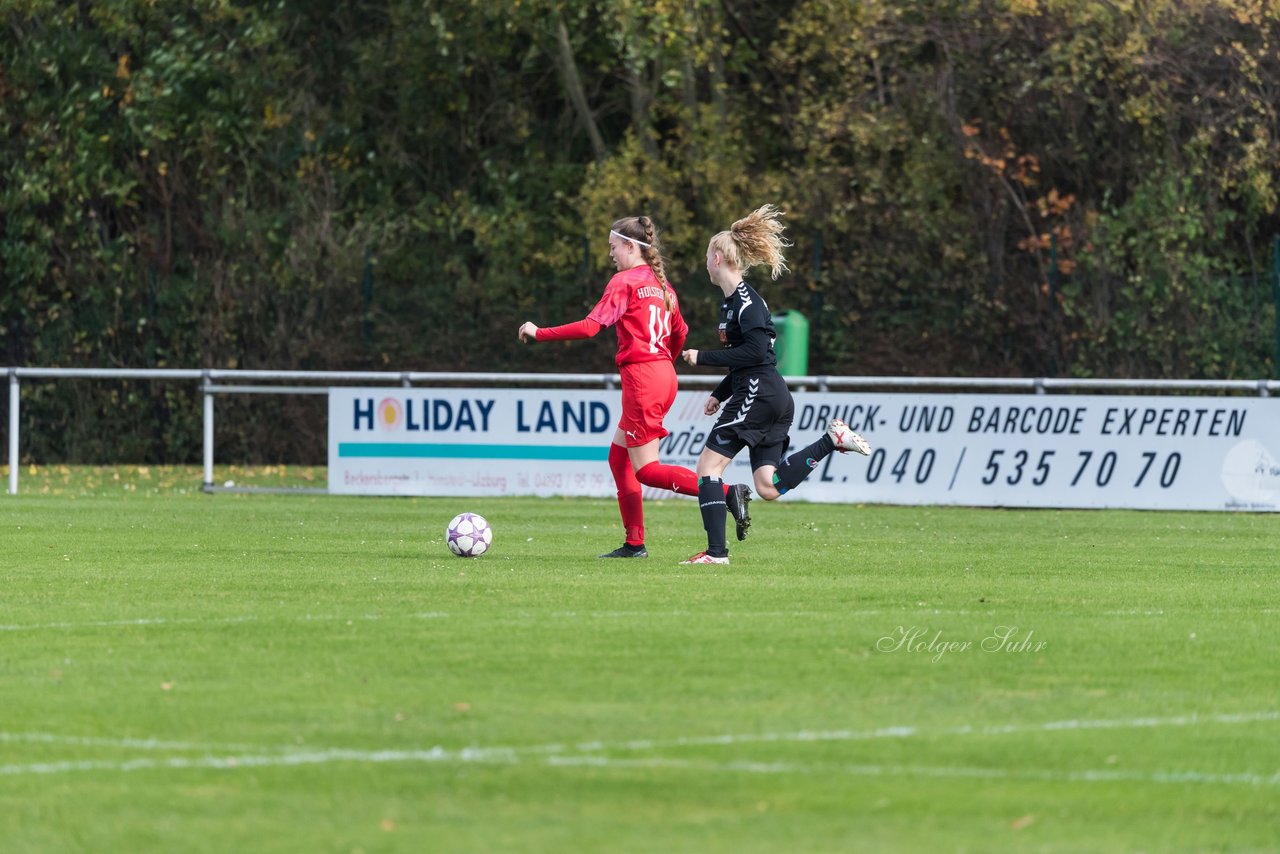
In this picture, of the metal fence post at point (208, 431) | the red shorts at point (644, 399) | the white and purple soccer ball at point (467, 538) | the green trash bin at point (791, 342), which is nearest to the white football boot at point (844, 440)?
the red shorts at point (644, 399)

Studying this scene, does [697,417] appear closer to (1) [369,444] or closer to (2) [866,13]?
(1) [369,444]

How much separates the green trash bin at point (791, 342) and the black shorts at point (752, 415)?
→ 1162 centimetres

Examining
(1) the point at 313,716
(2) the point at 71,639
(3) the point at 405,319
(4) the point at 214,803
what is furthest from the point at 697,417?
(4) the point at 214,803

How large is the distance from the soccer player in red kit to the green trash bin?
11.6 metres

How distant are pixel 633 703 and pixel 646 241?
593 centimetres

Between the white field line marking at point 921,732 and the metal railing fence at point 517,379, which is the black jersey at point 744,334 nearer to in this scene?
the white field line marking at point 921,732

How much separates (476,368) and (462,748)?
68.8 feet

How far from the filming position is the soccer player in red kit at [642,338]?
1252 cm

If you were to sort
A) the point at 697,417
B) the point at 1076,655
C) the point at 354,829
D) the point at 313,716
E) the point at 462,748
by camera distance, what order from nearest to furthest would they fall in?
1. the point at 354,829
2. the point at 462,748
3. the point at 313,716
4. the point at 1076,655
5. the point at 697,417

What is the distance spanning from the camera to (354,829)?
17.4ft

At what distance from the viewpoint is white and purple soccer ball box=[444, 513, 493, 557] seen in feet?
42.2

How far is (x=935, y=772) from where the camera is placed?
236 inches

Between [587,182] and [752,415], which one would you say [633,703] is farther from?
[587,182]

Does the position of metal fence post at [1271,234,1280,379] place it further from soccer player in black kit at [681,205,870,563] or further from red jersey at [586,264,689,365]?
red jersey at [586,264,689,365]
